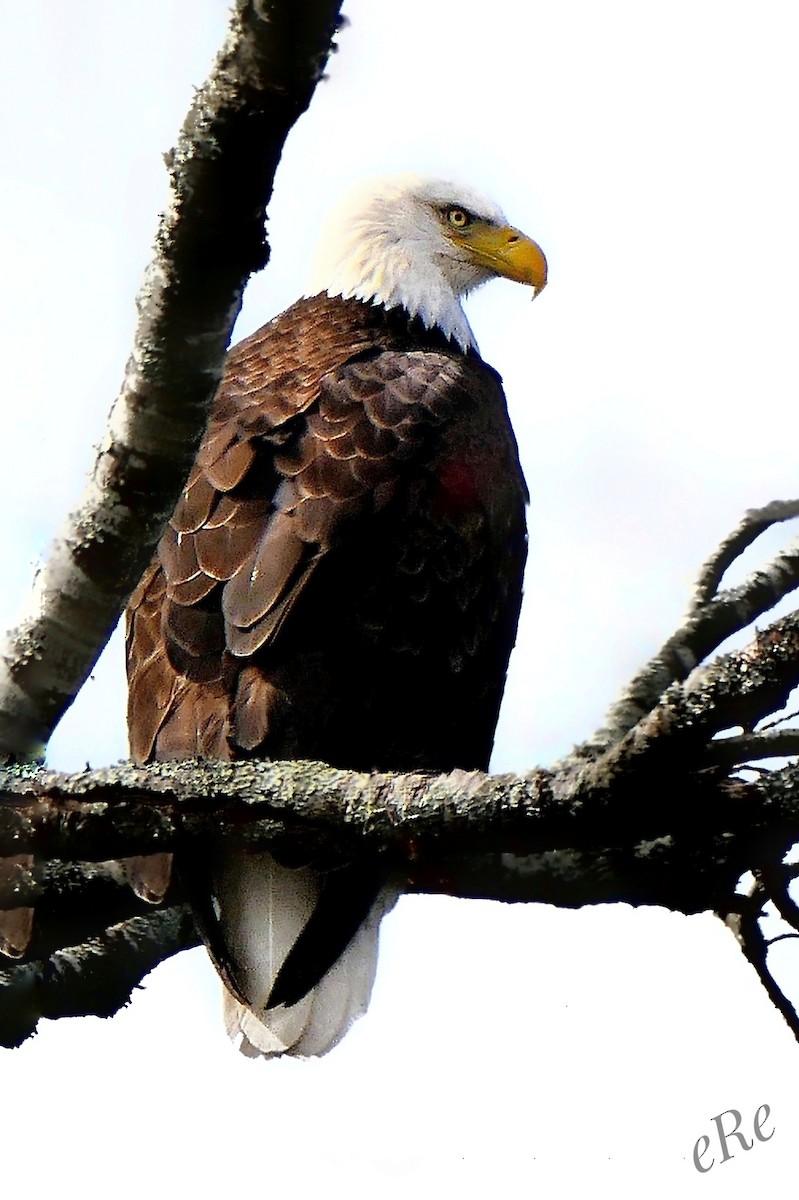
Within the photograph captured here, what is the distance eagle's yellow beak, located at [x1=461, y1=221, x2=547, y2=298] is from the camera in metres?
4.32

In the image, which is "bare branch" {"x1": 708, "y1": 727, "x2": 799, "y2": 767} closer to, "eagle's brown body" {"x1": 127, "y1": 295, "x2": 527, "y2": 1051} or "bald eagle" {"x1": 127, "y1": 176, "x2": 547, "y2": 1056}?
"bald eagle" {"x1": 127, "y1": 176, "x2": 547, "y2": 1056}

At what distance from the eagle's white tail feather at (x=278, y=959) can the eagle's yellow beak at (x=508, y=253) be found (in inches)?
77.6

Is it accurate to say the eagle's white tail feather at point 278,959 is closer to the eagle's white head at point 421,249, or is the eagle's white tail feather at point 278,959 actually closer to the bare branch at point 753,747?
the bare branch at point 753,747

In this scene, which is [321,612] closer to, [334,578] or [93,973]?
[334,578]

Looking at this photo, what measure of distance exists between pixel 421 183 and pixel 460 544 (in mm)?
1634

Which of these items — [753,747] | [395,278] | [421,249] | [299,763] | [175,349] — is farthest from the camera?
[421,249]

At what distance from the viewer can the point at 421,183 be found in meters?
4.43

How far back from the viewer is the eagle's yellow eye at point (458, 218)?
4406mm

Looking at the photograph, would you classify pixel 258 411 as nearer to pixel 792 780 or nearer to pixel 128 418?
pixel 128 418

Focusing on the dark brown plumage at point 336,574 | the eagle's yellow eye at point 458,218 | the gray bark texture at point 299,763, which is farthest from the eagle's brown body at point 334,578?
the eagle's yellow eye at point 458,218

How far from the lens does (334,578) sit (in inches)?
117

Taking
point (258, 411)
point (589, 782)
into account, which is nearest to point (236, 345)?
point (258, 411)

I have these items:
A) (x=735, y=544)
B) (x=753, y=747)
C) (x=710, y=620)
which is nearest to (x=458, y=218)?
(x=735, y=544)

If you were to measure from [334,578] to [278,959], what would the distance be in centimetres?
76
